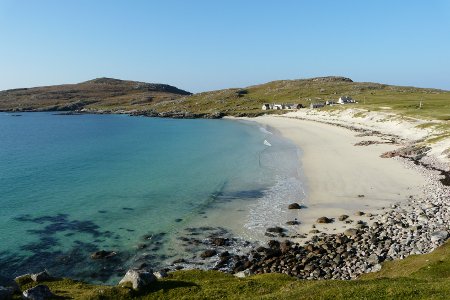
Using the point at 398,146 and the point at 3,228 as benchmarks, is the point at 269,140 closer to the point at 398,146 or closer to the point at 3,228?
the point at 398,146

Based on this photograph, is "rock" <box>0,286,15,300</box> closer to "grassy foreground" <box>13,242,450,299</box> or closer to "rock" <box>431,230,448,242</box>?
"grassy foreground" <box>13,242,450,299</box>

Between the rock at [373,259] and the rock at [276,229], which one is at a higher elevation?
the rock at [373,259]

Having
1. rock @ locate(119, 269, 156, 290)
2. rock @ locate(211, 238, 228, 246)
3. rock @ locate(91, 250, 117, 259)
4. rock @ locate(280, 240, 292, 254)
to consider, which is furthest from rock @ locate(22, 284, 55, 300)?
rock @ locate(280, 240, 292, 254)

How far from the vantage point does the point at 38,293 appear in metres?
17.0

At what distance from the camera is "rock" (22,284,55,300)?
54.8ft

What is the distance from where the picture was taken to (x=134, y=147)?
336ft

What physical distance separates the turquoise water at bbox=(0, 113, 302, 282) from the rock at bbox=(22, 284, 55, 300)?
12.8 m

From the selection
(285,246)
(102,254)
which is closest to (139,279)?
(102,254)

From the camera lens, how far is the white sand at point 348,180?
4306 cm

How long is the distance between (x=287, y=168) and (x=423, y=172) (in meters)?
21.6

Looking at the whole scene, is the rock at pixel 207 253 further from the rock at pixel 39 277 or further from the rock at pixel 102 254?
the rock at pixel 39 277

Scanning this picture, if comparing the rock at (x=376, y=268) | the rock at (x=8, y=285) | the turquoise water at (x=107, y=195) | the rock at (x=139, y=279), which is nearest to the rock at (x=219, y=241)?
the turquoise water at (x=107, y=195)

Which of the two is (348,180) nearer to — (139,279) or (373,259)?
(373,259)

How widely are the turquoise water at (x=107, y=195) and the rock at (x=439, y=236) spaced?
2214 centimetres
